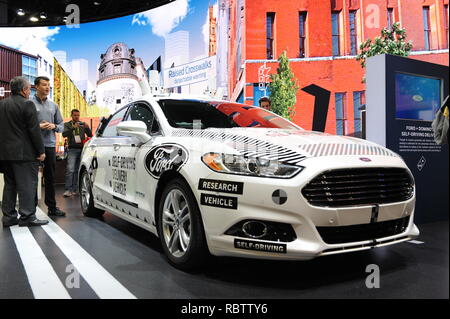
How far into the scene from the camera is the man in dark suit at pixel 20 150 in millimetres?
3711

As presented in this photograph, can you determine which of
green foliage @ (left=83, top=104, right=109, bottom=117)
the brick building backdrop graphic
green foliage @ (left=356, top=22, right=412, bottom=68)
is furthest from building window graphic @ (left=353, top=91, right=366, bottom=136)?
green foliage @ (left=83, top=104, right=109, bottom=117)

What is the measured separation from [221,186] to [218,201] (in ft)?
0.30

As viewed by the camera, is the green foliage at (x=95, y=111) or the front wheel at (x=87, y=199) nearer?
the front wheel at (x=87, y=199)

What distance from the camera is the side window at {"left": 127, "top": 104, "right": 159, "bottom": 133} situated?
9.79ft

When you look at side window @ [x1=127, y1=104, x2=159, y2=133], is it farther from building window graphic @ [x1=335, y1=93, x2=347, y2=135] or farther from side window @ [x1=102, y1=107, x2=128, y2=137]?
building window graphic @ [x1=335, y1=93, x2=347, y2=135]

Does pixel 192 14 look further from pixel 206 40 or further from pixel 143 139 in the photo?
pixel 143 139

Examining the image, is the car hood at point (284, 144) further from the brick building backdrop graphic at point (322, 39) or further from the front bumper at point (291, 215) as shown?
the brick building backdrop graphic at point (322, 39)

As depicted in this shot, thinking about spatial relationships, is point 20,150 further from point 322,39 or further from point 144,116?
point 322,39

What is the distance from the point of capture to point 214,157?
219 centimetres

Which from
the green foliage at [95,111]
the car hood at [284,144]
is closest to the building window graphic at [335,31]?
the car hood at [284,144]

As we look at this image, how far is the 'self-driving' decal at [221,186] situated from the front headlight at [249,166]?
7cm

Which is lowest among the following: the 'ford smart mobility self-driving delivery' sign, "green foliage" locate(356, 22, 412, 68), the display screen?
the display screen

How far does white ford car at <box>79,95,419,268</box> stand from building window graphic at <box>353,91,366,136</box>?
639 cm

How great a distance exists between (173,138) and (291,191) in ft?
3.44
